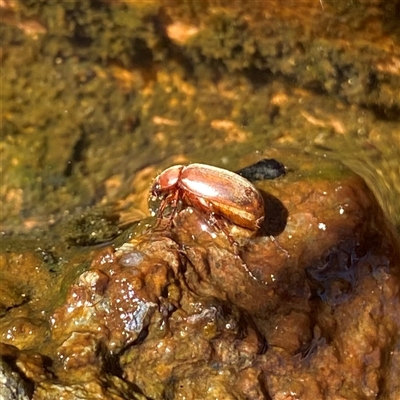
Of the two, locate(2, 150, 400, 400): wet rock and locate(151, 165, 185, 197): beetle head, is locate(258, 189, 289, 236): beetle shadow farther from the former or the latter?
locate(151, 165, 185, 197): beetle head

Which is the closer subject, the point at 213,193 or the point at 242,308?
the point at 242,308

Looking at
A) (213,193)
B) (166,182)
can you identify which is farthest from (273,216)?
(166,182)

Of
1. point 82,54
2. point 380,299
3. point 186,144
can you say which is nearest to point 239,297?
point 380,299

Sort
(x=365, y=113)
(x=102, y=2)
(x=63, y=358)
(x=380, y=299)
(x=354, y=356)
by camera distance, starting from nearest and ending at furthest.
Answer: (x=63, y=358), (x=354, y=356), (x=380, y=299), (x=365, y=113), (x=102, y=2)

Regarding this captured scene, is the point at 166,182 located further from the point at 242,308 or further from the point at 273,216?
the point at 242,308

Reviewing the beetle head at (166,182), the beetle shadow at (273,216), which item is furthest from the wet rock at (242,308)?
the beetle head at (166,182)

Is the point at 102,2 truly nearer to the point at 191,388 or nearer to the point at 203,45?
the point at 203,45

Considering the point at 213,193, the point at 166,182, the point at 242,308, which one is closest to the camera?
the point at 242,308
